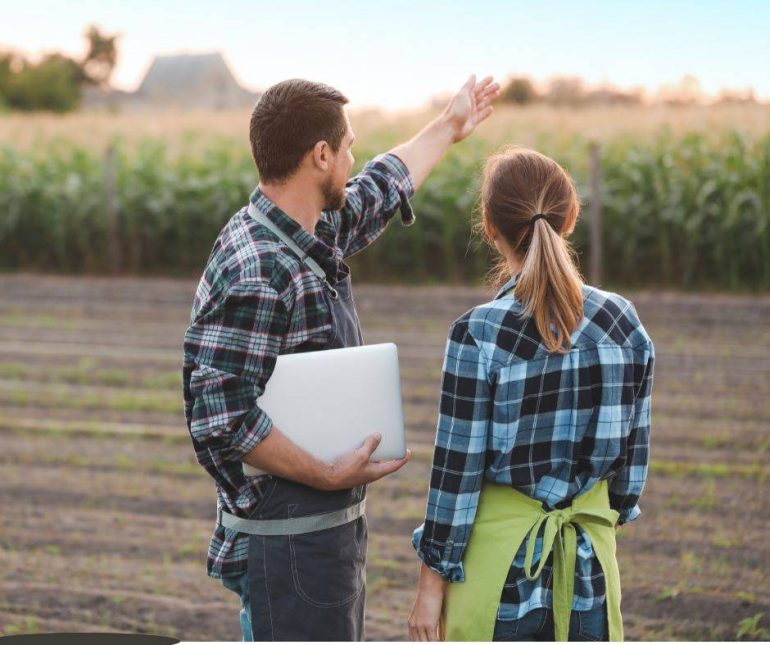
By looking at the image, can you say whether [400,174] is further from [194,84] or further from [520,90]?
[194,84]

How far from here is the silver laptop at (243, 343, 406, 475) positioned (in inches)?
84.3

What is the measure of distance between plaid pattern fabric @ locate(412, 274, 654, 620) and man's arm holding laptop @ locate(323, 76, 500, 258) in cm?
64

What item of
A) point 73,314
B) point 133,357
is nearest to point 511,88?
point 73,314

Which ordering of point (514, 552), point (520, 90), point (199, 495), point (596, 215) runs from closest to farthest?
point (514, 552) → point (199, 495) → point (596, 215) → point (520, 90)

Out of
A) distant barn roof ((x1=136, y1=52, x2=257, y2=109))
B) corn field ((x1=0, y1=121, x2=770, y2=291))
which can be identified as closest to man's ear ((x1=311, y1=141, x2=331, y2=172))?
corn field ((x1=0, y1=121, x2=770, y2=291))

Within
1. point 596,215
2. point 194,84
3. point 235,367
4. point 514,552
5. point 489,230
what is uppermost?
point 194,84

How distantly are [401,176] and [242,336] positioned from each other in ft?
2.88

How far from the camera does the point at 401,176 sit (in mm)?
2832

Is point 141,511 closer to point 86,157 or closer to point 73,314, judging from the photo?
point 73,314

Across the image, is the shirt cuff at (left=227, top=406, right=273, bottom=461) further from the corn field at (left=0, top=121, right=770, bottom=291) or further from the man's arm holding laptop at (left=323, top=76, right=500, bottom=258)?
the corn field at (left=0, top=121, right=770, bottom=291)

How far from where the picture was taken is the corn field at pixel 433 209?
519 inches

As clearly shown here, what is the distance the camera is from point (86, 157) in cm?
1759

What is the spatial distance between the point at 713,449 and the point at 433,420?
1.76 m

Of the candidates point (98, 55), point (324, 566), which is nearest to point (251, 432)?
point (324, 566)
